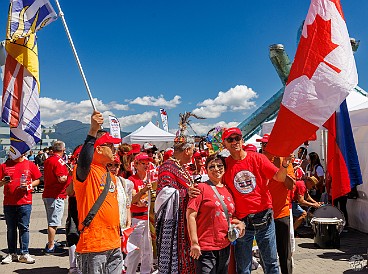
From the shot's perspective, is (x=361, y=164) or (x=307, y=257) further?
(x=361, y=164)

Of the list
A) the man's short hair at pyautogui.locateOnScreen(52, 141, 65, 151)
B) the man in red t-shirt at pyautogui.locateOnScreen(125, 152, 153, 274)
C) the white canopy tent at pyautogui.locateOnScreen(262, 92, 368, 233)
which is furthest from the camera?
the white canopy tent at pyautogui.locateOnScreen(262, 92, 368, 233)

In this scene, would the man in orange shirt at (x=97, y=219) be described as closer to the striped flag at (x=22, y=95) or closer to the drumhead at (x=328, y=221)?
the striped flag at (x=22, y=95)

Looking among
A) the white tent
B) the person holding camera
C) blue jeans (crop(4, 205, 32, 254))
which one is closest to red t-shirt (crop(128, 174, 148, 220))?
the person holding camera

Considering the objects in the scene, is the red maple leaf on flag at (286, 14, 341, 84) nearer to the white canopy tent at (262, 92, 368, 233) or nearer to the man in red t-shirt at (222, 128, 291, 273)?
the man in red t-shirt at (222, 128, 291, 273)

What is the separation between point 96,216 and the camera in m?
3.48

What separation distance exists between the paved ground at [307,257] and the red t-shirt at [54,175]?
113cm

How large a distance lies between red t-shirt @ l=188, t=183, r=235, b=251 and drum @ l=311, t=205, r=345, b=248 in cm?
429

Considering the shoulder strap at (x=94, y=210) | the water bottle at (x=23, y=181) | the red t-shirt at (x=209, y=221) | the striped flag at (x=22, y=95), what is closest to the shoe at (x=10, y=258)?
the water bottle at (x=23, y=181)

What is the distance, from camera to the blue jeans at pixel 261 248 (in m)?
4.34

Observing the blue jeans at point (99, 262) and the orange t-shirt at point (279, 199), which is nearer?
the blue jeans at point (99, 262)

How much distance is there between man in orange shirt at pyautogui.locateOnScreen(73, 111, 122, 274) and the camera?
346 cm

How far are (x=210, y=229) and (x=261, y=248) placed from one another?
89 cm

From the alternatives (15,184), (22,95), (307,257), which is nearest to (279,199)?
(307,257)

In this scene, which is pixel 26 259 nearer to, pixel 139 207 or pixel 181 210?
pixel 139 207
